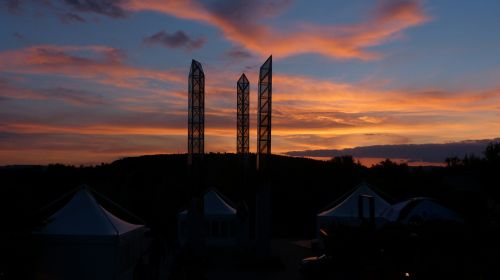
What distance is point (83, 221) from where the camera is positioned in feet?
62.1

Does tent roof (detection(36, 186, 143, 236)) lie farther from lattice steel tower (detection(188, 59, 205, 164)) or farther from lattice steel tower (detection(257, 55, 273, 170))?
lattice steel tower (detection(257, 55, 273, 170))

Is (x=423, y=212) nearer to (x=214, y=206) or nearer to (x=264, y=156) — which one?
(x=264, y=156)

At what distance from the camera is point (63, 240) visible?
18.3 metres

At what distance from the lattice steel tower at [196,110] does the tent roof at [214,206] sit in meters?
4.13

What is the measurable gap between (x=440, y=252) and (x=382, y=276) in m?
1.58

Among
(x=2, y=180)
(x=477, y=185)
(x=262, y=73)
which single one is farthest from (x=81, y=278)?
(x=477, y=185)

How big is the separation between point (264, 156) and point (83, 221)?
9539 millimetres

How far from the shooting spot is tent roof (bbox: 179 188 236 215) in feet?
92.9

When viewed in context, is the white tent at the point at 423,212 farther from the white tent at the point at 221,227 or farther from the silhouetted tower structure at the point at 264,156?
the white tent at the point at 221,227

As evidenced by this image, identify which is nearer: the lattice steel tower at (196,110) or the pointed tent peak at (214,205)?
the lattice steel tower at (196,110)

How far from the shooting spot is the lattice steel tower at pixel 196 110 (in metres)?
25.3

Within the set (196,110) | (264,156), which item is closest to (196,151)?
(196,110)

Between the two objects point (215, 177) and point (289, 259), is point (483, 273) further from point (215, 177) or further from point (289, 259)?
point (215, 177)

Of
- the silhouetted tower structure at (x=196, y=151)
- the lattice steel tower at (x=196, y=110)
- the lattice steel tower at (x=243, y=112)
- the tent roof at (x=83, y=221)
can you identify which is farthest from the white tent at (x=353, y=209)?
the tent roof at (x=83, y=221)
